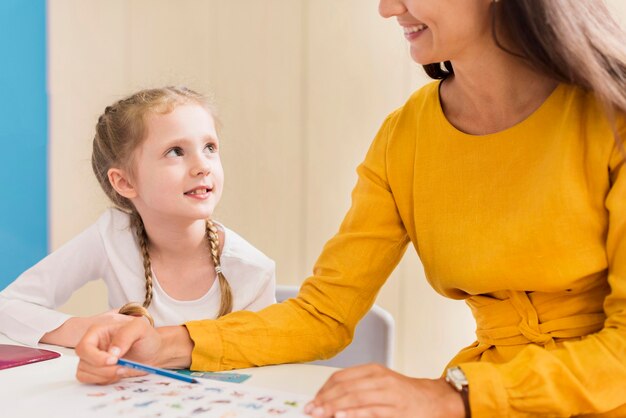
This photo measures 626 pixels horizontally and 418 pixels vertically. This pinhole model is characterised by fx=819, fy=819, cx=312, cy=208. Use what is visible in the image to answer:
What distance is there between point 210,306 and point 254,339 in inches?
19.0

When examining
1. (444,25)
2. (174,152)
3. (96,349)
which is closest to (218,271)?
(174,152)

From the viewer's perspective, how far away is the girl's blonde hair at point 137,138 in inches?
64.9

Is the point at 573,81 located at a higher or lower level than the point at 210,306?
higher

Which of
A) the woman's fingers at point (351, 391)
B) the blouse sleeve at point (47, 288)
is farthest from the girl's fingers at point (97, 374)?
the blouse sleeve at point (47, 288)

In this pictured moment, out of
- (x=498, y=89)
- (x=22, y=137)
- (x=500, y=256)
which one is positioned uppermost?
(x=498, y=89)

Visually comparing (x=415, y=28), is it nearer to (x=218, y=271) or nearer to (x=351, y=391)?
(x=351, y=391)

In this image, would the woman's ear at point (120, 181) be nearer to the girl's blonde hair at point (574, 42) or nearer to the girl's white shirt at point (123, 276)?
the girl's white shirt at point (123, 276)

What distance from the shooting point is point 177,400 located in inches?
36.0

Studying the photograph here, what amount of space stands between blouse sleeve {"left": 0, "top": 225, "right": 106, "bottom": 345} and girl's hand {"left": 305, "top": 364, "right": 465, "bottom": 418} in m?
0.63

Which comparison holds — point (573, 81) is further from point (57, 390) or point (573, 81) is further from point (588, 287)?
point (57, 390)

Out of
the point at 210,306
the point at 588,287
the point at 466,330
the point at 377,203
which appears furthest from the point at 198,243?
the point at 466,330

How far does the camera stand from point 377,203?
1.25 metres

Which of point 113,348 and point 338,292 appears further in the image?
point 338,292

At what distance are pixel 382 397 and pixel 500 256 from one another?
0.30m
